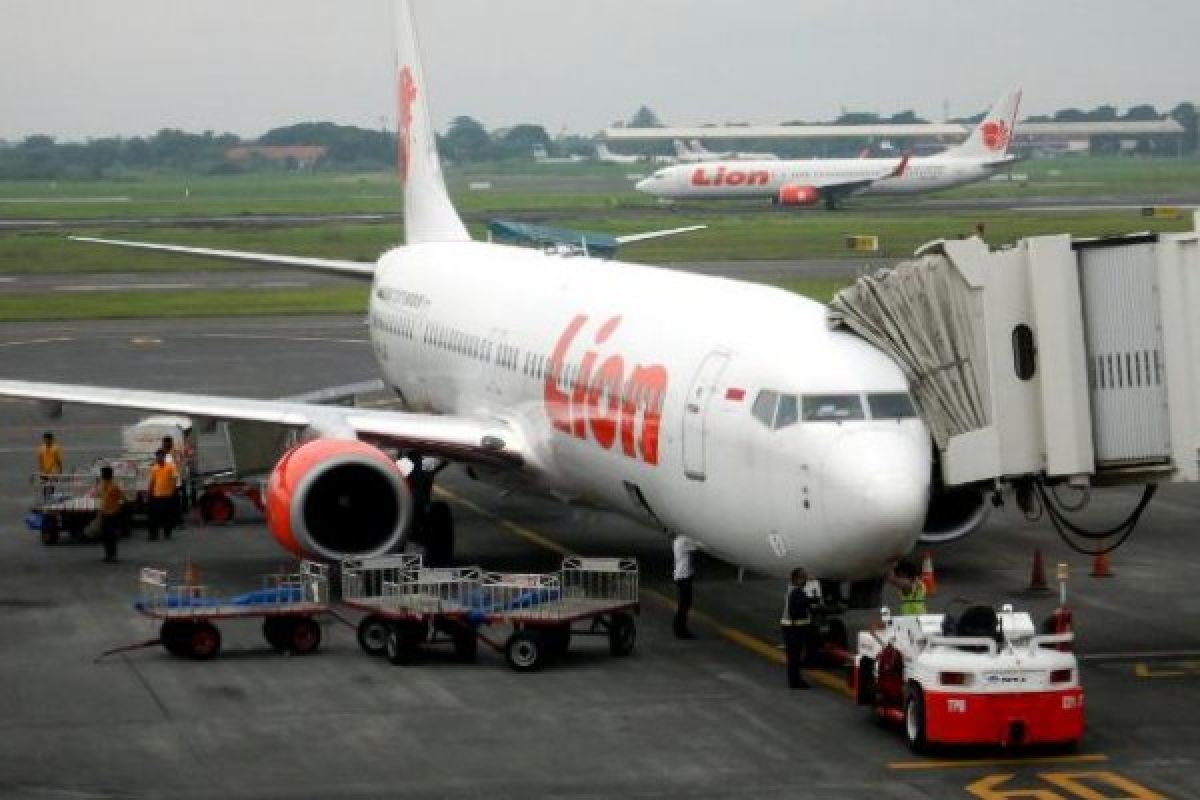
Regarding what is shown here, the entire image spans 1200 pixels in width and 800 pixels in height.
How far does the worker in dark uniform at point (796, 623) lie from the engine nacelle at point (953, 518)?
8.08 m

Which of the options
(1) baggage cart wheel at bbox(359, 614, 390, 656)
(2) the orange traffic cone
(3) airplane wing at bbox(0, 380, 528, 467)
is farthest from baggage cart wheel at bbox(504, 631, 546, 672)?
(2) the orange traffic cone

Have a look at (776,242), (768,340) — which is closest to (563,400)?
(768,340)

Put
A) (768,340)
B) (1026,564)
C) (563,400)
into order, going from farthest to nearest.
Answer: (1026,564), (563,400), (768,340)

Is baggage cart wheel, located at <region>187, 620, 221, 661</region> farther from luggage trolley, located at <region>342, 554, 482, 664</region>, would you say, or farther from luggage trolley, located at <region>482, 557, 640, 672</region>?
luggage trolley, located at <region>482, 557, 640, 672</region>

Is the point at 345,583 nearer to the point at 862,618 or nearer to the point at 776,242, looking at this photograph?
the point at 862,618

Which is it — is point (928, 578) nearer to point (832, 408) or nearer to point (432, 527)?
point (432, 527)

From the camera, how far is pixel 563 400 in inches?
1426

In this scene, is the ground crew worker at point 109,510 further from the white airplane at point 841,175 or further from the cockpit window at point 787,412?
the white airplane at point 841,175

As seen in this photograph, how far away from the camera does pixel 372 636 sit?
31203 mm

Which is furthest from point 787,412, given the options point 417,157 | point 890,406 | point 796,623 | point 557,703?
point 417,157

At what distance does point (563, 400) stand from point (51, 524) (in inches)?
432

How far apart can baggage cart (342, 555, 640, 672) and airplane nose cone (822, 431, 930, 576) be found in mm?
4269

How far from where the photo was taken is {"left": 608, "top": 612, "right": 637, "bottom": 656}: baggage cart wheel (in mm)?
30922

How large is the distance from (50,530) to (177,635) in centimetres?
1188
